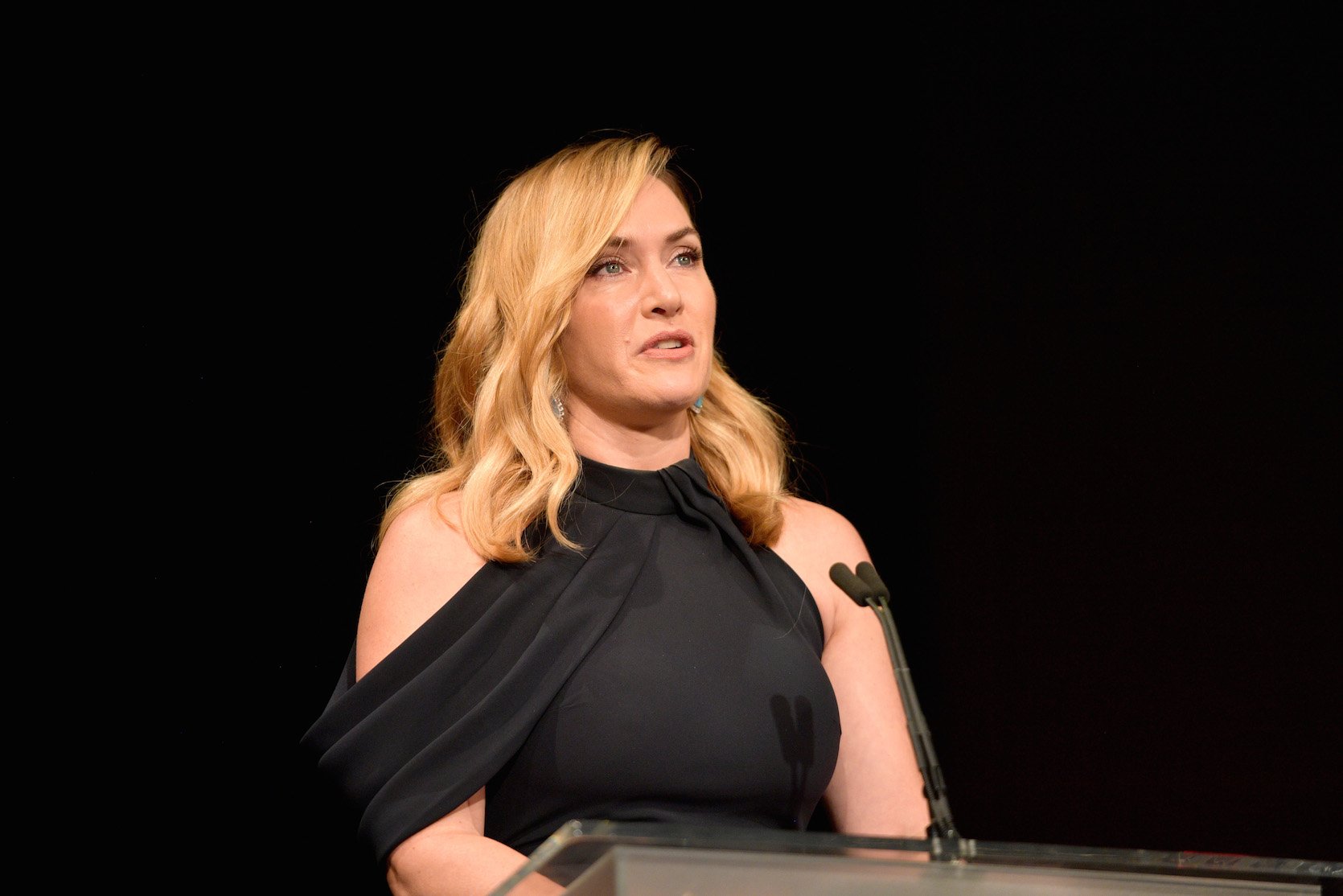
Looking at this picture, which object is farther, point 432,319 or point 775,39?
point 775,39

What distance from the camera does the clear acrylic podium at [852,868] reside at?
124cm

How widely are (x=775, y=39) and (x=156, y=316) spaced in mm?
1382

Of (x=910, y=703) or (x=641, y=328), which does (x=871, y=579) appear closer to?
(x=910, y=703)

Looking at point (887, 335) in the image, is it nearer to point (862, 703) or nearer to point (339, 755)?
point (862, 703)

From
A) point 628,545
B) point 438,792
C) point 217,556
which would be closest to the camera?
point 438,792

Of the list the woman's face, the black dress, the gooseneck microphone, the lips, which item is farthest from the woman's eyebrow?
the gooseneck microphone

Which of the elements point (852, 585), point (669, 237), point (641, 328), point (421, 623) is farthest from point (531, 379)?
point (852, 585)

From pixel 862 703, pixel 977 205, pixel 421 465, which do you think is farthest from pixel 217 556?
pixel 977 205

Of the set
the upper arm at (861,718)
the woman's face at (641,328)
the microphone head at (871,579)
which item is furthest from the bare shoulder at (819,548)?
the microphone head at (871,579)

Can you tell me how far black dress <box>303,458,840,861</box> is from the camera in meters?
1.96

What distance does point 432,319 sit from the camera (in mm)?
2666

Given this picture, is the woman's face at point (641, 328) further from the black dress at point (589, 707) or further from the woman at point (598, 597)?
the black dress at point (589, 707)

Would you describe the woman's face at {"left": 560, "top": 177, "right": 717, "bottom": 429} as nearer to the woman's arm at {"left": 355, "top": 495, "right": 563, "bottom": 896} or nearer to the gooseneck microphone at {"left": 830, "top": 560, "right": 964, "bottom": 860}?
the woman's arm at {"left": 355, "top": 495, "right": 563, "bottom": 896}

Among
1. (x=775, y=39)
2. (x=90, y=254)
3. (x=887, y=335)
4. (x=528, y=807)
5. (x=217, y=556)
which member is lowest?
(x=528, y=807)
